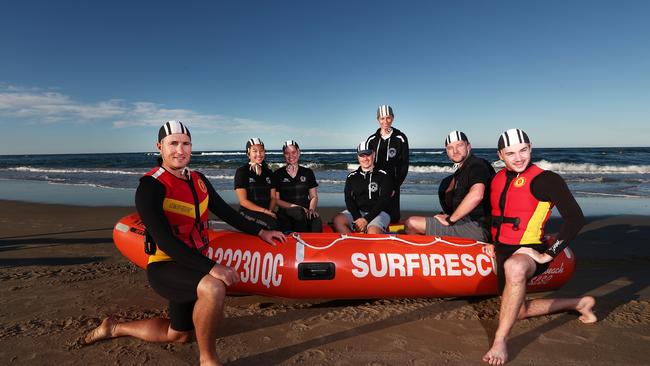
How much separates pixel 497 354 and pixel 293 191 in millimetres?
3222

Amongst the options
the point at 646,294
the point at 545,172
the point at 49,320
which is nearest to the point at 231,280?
the point at 49,320

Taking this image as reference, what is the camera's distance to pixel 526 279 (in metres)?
2.69

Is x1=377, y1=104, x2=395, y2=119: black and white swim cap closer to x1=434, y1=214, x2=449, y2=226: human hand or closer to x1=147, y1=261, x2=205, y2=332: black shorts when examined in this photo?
x1=434, y1=214, x2=449, y2=226: human hand

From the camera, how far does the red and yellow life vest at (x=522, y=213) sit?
290 cm

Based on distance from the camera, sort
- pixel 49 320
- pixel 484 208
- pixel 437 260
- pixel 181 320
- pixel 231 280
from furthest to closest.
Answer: pixel 484 208 → pixel 437 260 → pixel 49 320 → pixel 181 320 → pixel 231 280

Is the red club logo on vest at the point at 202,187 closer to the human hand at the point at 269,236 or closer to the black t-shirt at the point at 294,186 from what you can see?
the human hand at the point at 269,236

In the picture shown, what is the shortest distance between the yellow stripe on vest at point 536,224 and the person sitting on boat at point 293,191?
2702 mm

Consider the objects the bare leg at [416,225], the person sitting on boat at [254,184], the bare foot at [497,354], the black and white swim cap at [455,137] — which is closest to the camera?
the bare foot at [497,354]

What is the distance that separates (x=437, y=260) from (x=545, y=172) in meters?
1.27

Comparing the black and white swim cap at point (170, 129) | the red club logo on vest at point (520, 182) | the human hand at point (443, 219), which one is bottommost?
the human hand at point (443, 219)

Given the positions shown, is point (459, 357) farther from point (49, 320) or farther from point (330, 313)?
point (49, 320)

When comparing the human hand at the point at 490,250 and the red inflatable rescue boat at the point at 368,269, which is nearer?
the human hand at the point at 490,250

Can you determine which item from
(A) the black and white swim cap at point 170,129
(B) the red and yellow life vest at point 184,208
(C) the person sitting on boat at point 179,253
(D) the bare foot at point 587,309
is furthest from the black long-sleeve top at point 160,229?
(D) the bare foot at point 587,309

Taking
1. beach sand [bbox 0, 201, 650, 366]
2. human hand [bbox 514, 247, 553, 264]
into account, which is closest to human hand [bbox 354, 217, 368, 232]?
beach sand [bbox 0, 201, 650, 366]
